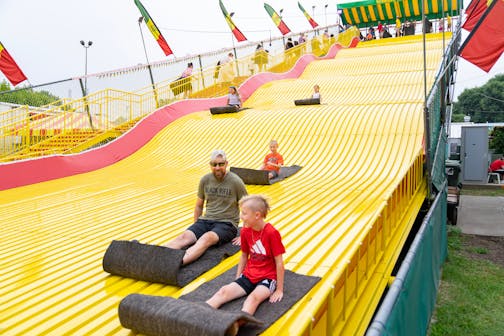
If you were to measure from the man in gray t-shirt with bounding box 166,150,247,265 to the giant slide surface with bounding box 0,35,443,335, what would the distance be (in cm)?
32

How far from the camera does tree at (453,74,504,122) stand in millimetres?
67000

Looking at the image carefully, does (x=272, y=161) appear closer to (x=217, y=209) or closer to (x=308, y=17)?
(x=217, y=209)

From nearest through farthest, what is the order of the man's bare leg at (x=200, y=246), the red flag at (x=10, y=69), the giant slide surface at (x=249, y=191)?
the giant slide surface at (x=249, y=191), the man's bare leg at (x=200, y=246), the red flag at (x=10, y=69)

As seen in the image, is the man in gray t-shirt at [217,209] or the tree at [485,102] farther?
the tree at [485,102]

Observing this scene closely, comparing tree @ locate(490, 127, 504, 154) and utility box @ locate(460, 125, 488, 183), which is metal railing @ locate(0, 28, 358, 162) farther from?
tree @ locate(490, 127, 504, 154)

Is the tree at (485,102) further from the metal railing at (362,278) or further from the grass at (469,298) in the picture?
the metal railing at (362,278)

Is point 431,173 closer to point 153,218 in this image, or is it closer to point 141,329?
point 153,218

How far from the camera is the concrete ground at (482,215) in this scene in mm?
10898

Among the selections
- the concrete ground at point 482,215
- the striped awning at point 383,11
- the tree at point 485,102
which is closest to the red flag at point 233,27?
the striped awning at point 383,11

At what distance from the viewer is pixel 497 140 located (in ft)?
84.7

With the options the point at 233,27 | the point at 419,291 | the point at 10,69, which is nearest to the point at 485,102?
the point at 233,27

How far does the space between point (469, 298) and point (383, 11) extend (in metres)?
31.2

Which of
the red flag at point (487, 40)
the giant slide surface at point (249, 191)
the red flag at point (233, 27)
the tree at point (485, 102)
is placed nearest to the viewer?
the giant slide surface at point (249, 191)

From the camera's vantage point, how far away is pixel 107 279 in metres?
4.01
